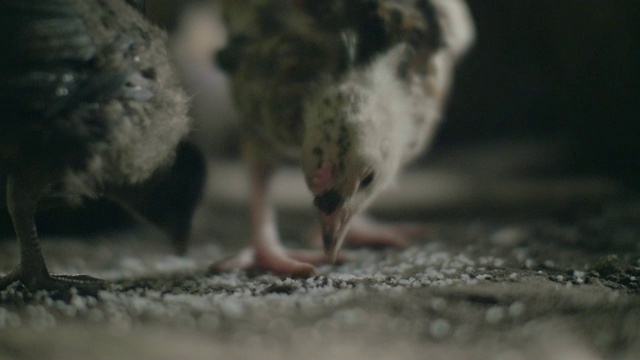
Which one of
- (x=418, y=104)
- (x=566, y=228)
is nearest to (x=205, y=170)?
(x=418, y=104)

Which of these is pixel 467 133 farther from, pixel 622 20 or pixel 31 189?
pixel 31 189

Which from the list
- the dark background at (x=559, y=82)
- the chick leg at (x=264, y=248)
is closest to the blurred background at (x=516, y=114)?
the dark background at (x=559, y=82)

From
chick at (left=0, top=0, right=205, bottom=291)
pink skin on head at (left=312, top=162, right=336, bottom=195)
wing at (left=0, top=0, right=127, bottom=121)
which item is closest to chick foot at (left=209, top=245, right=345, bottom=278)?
pink skin on head at (left=312, top=162, right=336, bottom=195)

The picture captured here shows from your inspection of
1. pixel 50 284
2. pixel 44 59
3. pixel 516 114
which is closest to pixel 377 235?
pixel 50 284

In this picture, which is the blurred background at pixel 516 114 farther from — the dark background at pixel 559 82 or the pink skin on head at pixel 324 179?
the pink skin on head at pixel 324 179

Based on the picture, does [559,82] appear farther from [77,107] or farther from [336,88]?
[77,107]
